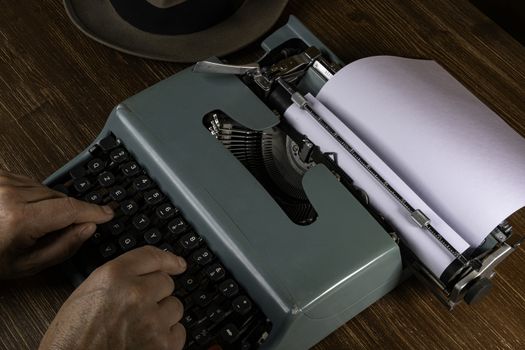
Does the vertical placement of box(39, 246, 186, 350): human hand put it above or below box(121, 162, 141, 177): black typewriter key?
below

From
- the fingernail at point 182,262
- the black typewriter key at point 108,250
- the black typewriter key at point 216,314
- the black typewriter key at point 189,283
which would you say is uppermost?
the black typewriter key at point 108,250

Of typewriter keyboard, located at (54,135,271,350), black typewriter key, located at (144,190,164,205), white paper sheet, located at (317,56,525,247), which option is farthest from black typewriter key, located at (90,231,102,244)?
white paper sheet, located at (317,56,525,247)

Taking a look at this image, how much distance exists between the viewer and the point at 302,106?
143 cm

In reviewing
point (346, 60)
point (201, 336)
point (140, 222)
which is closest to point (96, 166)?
point (140, 222)

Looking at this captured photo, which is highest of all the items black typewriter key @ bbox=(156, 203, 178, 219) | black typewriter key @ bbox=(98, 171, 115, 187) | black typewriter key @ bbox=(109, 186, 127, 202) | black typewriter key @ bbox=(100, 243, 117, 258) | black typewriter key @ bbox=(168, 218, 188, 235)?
black typewriter key @ bbox=(98, 171, 115, 187)

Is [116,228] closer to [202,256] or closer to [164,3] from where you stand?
[202,256]

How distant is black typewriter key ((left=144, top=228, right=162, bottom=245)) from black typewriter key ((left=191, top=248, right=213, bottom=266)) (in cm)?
7

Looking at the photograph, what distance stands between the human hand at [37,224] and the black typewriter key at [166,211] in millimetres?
87

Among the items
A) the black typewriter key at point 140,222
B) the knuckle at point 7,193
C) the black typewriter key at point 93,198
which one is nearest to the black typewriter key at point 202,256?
the black typewriter key at point 140,222

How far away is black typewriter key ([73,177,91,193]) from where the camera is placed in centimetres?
146

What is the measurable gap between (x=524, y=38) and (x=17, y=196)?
1291 millimetres

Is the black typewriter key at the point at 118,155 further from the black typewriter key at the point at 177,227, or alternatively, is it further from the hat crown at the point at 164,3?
the hat crown at the point at 164,3

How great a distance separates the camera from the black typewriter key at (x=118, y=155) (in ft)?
4.84

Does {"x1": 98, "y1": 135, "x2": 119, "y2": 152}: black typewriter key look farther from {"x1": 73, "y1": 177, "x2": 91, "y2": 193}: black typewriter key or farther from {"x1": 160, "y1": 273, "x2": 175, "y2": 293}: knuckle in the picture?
{"x1": 160, "y1": 273, "x2": 175, "y2": 293}: knuckle
